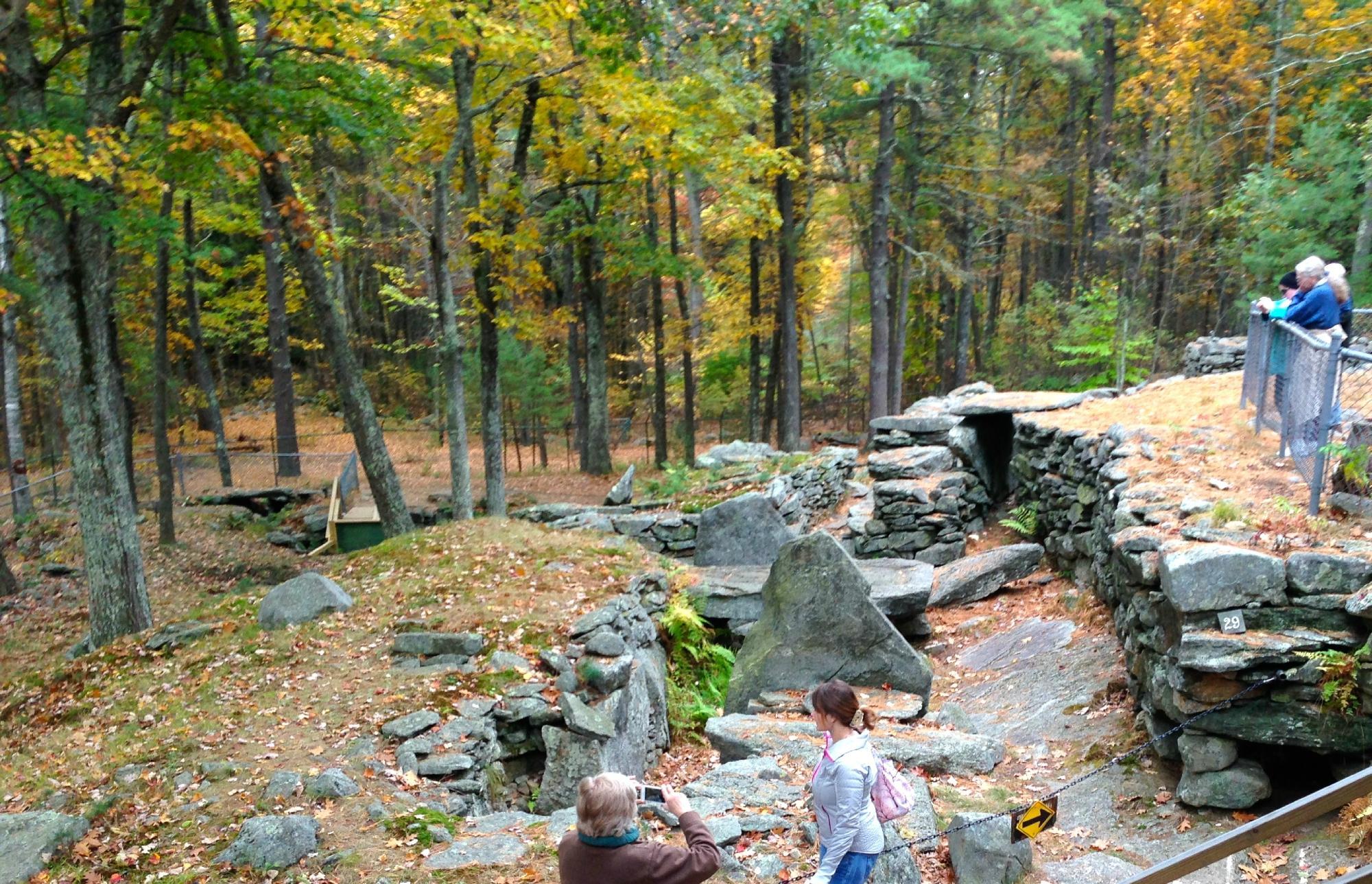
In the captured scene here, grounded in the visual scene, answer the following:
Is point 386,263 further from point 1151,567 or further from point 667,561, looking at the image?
point 1151,567

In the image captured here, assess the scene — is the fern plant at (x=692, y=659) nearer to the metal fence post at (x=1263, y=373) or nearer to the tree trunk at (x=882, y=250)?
the metal fence post at (x=1263, y=373)

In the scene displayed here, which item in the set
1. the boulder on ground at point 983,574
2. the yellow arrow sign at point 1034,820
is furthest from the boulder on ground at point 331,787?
the boulder on ground at point 983,574

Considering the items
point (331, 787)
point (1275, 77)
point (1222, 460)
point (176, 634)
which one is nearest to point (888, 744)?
point (331, 787)

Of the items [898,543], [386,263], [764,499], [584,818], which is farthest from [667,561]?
[386,263]

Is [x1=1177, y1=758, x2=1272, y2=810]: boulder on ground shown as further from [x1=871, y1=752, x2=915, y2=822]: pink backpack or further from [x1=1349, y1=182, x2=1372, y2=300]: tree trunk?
[x1=1349, y1=182, x2=1372, y2=300]: tree trunk

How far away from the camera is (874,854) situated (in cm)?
408

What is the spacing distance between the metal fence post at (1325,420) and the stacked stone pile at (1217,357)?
11.6 metres

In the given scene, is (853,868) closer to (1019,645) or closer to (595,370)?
(1019,645)

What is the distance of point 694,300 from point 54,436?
59.0ft

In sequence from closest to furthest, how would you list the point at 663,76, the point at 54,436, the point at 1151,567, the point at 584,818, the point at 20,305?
the point at 584,818, the point at 1151,567, the point at 663,76, the point at 20,305, the point at 54,436

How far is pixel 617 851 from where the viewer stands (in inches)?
130

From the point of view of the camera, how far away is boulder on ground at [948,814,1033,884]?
485 centimetres

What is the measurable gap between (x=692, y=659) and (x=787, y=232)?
11.6m

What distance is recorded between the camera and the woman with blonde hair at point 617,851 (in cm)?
328
